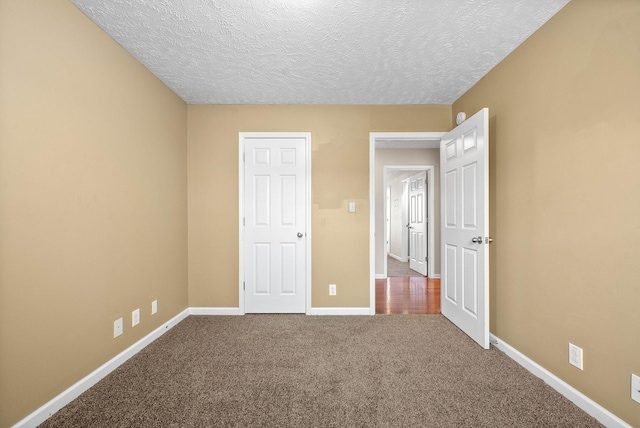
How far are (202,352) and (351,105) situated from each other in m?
2.94

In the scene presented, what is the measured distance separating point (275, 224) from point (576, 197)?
8.69 feet

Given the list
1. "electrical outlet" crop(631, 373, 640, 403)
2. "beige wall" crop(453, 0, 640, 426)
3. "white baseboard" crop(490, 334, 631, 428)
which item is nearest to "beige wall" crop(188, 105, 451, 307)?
"beige wall" crop(453, 0, 640, 426)

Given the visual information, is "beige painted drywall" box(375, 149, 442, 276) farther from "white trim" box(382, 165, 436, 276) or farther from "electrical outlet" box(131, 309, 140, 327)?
"electrical outlet" box(131, 309, 140, 327)

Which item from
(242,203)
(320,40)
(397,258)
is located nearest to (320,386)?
(242,203)

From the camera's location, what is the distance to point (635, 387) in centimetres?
138

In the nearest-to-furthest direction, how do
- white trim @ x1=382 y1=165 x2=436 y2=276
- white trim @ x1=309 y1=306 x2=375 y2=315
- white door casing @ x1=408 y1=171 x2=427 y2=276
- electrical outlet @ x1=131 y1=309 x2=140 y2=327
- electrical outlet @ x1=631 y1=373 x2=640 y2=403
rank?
electrical outlet @ x1=631 y1=373 x2=640 y2=403 → electrical outlet @ x1=131 y1=309 x2=140 y2=327 → white trim @ x1=309 y1=306 x2=375 y2=315 → white trim @ x1=382 y1=165 x2=436 y2=276 → white door casing @ x1=408 y1=171 x2=427 y2=276

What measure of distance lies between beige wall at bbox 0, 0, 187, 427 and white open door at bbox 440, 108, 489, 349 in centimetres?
291

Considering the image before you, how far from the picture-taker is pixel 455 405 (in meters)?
1.66

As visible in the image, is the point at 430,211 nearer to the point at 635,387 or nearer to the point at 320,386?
the point at 635,387

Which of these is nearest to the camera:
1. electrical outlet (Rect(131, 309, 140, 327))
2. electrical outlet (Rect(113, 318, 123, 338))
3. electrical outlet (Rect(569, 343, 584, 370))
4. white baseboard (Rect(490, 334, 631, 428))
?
white baseboard (Rect(490, 334, 631, 428))

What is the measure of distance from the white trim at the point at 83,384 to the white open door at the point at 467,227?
2897 mm

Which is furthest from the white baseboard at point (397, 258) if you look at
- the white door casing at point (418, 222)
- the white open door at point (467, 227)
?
the white open door at point (467, 227)

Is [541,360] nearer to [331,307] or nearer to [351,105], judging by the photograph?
[331,307]

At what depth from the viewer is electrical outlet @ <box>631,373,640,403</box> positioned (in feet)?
4.49
